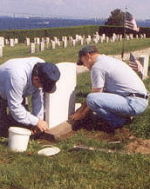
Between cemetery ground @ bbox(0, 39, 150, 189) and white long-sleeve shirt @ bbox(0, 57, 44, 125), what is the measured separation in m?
0.44

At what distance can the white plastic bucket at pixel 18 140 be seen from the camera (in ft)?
19.3

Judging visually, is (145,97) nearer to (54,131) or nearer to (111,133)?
(111,133)

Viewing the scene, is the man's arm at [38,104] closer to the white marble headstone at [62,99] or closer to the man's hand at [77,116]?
the white marble headstone at [62,99]

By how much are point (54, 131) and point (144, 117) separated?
1.72m

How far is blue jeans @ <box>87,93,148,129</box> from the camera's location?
267 inches

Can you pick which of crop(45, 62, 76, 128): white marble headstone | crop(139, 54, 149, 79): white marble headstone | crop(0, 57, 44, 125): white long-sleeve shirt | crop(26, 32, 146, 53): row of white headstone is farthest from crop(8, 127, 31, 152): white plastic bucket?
crop(26, 32, 146, 53): row of white headstone

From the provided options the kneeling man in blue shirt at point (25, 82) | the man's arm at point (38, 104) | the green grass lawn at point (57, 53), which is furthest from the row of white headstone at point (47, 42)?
the kneeling man in blue shirt at point (25, 82)

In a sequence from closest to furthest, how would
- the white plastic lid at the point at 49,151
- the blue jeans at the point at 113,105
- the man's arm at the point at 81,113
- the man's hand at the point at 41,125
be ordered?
the white plastic lid at the point at 49,151 → the man's hand at the point at 41,125 → the blue jeans at the point at 113,105 → the man's arm at the point at 81,113

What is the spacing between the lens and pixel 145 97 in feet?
23.0

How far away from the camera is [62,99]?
7.14m

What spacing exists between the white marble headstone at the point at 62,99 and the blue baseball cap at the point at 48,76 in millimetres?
973

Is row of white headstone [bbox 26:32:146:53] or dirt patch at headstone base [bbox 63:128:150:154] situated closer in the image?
dirt patch at headstone base [bbox 63:128:150:154]

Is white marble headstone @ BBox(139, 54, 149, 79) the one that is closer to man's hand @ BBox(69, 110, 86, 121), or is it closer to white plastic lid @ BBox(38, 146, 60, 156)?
man's hand @ BBox(69, 110, 86, 121)

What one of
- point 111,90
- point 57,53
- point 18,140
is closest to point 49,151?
point 18,140
